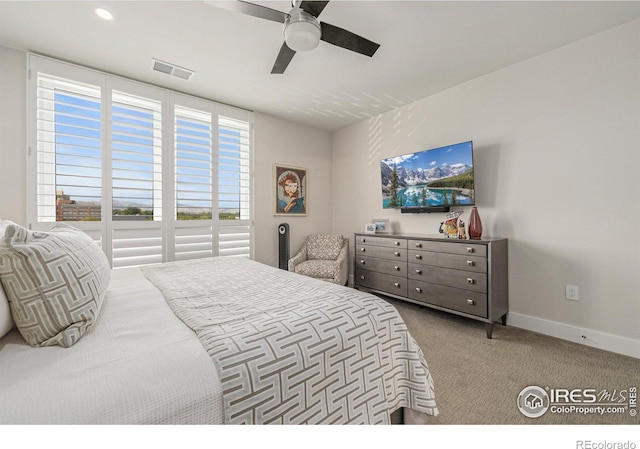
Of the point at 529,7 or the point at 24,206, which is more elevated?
the point at 529,7

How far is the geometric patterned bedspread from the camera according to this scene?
33.0 inches

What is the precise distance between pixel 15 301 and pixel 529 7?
3370 mm

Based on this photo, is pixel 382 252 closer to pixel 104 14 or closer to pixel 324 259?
pixel 324 259

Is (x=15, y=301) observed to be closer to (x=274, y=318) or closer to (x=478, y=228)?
(x=274, y=318)

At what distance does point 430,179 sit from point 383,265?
1.21 m

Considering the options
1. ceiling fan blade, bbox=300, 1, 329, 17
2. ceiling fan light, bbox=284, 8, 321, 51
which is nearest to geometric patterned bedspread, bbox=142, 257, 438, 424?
ceiling fan light, bbox=284, 8, 321, 51

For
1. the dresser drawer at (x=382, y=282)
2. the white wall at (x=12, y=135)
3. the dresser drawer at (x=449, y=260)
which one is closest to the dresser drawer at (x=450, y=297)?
the dresser drawer at (x=382, y=282)

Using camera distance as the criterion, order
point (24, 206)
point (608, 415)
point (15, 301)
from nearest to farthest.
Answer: point (15, 301)
point (608, 415)
point (24, 206)

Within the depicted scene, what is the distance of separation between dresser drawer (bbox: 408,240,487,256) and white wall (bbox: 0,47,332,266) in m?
1.98

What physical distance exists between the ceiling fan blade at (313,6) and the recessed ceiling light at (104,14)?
161 cm

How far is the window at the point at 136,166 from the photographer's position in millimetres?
2605

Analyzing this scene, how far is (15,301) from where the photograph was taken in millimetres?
870

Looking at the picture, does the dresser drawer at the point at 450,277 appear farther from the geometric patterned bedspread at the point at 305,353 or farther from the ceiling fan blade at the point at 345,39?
the ceiling fan blade at the point at 345,39

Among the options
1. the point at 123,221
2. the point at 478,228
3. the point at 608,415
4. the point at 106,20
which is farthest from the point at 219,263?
the point at 608,415
